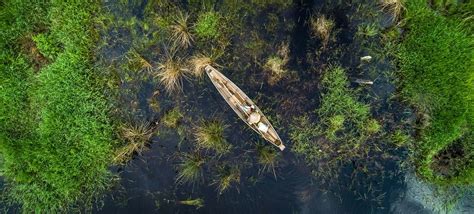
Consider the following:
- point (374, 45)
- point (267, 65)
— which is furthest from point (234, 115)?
point (374, 45)

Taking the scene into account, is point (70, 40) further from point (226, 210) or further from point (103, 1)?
point (226, 210)

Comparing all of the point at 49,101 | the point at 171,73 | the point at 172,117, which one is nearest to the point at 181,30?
the point at 171,73

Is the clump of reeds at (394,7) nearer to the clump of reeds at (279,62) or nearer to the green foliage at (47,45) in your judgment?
the clump of reeds at (279,62)

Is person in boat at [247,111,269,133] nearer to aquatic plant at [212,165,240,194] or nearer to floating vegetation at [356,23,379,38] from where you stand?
aquatic plant at [212,165,240,194]

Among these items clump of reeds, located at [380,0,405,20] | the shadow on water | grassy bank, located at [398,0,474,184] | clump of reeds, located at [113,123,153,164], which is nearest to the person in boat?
the shadow on water

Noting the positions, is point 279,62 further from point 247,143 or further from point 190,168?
point 190,168

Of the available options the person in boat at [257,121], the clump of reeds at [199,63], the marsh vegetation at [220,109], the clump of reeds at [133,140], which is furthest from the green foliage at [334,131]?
the clump of reeds at [133,140]
